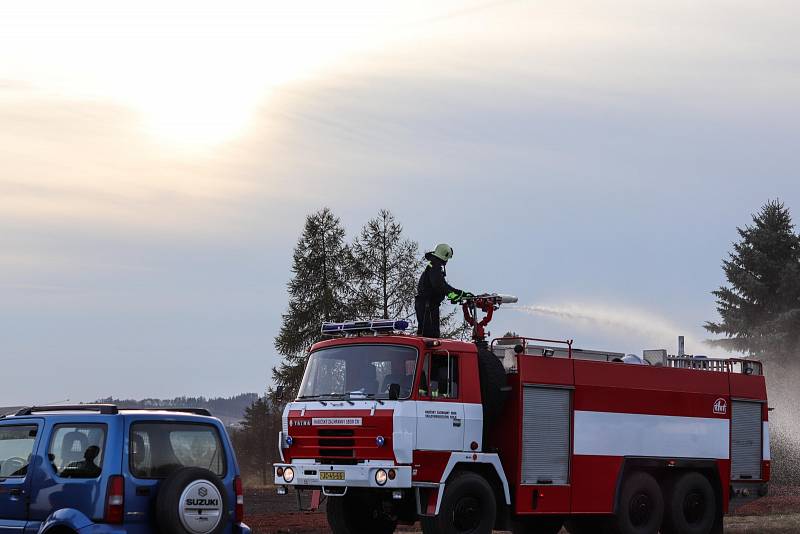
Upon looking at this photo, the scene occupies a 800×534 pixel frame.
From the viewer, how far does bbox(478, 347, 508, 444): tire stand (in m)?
18.7

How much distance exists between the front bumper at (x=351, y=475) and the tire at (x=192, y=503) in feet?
15.1

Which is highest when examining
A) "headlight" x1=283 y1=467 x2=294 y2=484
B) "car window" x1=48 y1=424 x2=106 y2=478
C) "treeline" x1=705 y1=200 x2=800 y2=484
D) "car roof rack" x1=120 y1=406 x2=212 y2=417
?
"treeline" x1=705 y1=200 x2=800 y2=484

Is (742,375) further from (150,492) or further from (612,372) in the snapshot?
(150,492)

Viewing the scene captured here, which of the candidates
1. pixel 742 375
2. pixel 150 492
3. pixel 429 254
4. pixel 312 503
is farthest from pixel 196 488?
pixel 742 375

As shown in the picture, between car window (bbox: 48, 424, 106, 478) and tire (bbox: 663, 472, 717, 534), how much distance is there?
37.7 ft

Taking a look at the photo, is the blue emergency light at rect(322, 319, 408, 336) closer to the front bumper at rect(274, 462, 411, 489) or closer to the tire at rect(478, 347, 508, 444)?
the tire at rect(478, 347, 508, 444)

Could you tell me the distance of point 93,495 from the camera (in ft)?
41.3

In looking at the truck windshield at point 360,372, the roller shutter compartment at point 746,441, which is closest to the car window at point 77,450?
the truck windshield at point 360,372

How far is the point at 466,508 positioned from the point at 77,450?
6.87 meters

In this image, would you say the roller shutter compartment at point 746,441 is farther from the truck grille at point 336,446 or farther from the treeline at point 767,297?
the treeline at point 767,297

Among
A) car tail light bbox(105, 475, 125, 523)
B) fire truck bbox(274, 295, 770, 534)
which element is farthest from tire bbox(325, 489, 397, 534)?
car tail light bbox(105, 475, 125, 523)

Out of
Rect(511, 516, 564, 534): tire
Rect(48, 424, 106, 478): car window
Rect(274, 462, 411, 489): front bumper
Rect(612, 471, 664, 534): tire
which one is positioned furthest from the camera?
Rect(511, 516, 564, 534): tire

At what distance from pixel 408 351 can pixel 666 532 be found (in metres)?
6.31

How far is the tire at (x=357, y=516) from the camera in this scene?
19.8 m
